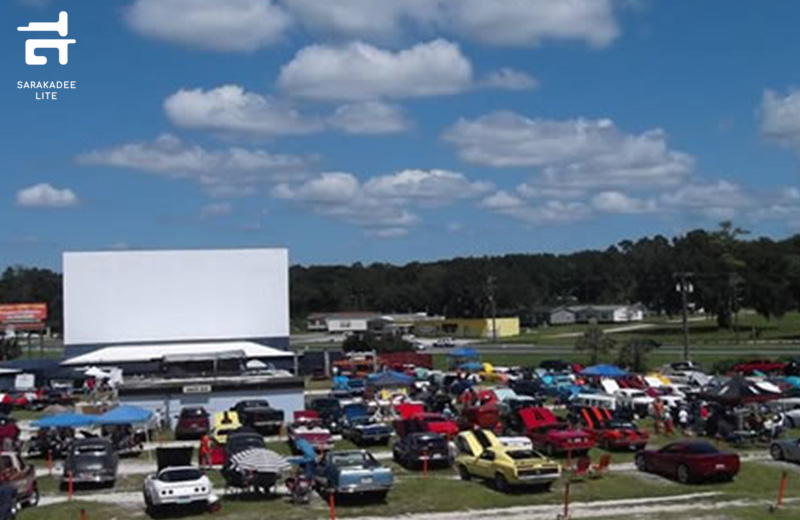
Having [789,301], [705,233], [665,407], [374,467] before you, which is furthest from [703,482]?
[705,233]

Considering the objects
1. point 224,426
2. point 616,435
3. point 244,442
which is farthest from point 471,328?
point 244,442

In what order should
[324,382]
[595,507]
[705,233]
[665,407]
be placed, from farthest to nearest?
[705,233] < [324,382] < [665,407] < [595,507]

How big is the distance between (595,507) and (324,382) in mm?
55624

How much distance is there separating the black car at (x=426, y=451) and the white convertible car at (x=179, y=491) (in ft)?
28.3

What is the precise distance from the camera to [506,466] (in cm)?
3097

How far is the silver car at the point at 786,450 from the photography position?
36.8 m

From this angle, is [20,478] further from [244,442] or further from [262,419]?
[262,419]

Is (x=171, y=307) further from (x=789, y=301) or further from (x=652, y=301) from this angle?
(x=652, y=301)

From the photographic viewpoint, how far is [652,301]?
17050 cm

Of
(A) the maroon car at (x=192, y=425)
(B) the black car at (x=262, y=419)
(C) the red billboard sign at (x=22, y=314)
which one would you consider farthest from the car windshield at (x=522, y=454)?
(C) the red billboard sign at (x=22, y=314)

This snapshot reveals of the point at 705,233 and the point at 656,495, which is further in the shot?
the point at 705,233

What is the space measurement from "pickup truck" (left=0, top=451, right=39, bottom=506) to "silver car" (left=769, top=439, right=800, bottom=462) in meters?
23.5

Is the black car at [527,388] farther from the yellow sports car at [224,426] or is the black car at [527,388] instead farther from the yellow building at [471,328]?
the yellow building at [471,328]

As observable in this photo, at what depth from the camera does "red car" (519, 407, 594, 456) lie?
37.3m
